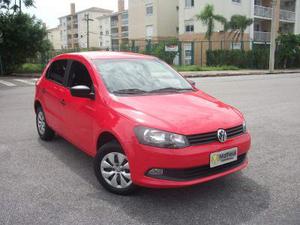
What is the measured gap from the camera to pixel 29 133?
732 cm

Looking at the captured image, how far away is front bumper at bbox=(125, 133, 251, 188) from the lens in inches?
149

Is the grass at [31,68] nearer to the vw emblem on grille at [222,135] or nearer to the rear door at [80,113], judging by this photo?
the rear door at [80,113]

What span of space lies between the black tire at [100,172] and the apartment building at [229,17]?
3440cm

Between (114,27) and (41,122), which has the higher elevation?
(114,27)

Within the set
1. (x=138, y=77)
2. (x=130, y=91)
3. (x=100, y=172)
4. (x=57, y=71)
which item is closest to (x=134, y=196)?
(x=100, y=172)

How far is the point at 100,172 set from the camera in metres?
4.39

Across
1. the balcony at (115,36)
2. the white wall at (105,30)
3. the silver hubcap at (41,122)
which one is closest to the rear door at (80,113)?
the silver hubcap at (41,122)

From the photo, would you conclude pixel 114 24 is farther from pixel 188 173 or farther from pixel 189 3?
pixel 188 173

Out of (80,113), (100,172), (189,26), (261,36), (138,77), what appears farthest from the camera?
(189,26)

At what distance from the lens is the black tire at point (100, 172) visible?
4160 mm

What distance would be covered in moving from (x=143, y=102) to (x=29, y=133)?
3.65 metres

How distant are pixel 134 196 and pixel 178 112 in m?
1.05

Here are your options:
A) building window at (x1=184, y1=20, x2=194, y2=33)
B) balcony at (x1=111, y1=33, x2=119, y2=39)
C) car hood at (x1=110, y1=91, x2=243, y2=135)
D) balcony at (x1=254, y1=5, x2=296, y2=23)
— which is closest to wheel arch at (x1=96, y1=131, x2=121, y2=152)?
car hood at (x1=110, y1=91, x2=243, y2=135)

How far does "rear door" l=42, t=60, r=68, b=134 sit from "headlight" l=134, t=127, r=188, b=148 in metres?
2.10
